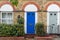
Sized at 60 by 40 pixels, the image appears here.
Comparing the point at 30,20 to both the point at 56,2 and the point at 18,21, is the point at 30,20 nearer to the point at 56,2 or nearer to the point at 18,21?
the point at 18,21

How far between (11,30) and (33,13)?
3.63 m

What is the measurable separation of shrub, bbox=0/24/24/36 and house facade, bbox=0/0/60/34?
204cm

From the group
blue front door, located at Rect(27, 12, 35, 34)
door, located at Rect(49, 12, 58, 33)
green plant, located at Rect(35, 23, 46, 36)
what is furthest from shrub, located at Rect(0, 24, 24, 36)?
door, located at Rect(49, 12, 58, 33)

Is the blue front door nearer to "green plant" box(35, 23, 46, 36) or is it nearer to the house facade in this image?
the house facade

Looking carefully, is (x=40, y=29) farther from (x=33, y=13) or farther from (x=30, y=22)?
(x=33, y=13)

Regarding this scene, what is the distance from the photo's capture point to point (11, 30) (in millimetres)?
22156

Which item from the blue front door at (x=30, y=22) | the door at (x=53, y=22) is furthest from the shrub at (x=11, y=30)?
the door at (x=53, y=22)

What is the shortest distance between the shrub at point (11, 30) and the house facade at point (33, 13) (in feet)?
6.70

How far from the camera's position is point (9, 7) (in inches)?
976

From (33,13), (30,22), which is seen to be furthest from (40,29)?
(33,13)

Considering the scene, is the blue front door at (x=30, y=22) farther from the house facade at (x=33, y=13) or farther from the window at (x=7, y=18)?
the window at (x=7, y=18)

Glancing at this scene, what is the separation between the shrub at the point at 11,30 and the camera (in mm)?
22000

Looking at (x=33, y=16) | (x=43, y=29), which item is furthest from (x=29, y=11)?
(x=43, y=29)

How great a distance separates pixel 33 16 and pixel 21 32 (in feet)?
9.65
